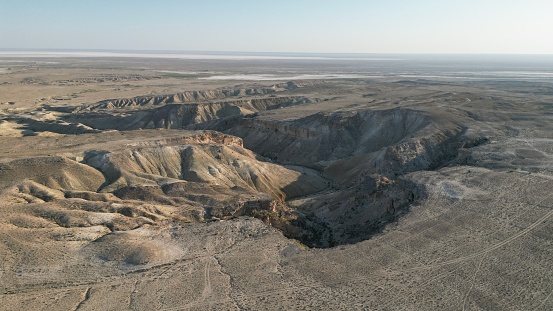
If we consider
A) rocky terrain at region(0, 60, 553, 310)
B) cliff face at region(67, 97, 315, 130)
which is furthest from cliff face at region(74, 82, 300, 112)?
rocky terrain at region(0, 60, 553, 310)

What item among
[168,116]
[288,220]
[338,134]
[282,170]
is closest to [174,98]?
[168,116]

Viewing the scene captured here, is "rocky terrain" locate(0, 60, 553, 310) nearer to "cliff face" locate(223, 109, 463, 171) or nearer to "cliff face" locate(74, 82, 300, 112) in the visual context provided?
"cliff face" locate(223, 109, 463, 171)

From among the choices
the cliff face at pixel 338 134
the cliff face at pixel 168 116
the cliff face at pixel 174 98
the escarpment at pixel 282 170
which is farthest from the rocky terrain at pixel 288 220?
the cliff face at pixel 174 98

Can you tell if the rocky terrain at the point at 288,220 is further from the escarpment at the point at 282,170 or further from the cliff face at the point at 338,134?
the cliff face at the point at 338,134

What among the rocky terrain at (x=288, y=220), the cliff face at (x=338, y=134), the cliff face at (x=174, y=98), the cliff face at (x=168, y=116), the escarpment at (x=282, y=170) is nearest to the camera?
the rocky terrain at (x=288, y=220)

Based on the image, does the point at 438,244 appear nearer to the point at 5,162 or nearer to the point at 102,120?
the point at 5,162

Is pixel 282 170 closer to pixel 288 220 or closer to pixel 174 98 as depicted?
pixel 288 220

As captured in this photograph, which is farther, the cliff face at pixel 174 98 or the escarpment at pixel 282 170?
the cliff face at pixel 174 98

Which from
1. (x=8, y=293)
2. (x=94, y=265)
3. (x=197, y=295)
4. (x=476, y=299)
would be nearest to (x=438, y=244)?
(x=476, y=299)

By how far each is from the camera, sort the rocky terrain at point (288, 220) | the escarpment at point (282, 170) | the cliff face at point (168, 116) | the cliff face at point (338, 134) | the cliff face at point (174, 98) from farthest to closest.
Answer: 1. the cliff face at point (174, 98)
2. the cliff face at point (168, 116)
3. the cliff face at point (338, 134)
4. the escarpment at point (282, 170)
5. the rocky terrain at point (288, 220)
